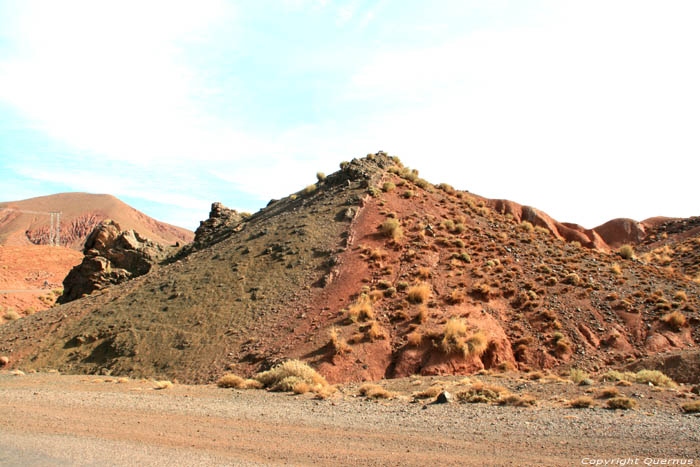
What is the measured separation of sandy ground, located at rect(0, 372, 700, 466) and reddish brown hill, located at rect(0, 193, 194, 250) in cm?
14250

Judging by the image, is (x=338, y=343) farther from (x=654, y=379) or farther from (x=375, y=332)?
(x=654, y=379)

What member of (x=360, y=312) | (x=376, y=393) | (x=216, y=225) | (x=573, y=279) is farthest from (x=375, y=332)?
(x=216, y=225)

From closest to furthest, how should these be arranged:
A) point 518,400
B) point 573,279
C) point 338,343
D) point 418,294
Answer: point 518,400
point 338,343
point 418,294
point 573,279

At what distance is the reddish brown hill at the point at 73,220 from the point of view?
474ft

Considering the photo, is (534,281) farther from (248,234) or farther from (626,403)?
(248,234)

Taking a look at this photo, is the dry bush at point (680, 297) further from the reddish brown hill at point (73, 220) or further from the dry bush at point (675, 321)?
the reddish brown hill at point (73, 220)

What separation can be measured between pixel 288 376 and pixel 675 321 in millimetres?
18779

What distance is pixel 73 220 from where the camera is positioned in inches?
6245

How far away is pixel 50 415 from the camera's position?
12.1 m

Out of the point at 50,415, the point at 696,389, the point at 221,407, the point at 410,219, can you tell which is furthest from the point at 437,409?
the point at 410,219

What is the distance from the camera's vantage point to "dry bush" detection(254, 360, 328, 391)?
16.3 meters

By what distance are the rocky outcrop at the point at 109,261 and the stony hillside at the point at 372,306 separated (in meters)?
3.70

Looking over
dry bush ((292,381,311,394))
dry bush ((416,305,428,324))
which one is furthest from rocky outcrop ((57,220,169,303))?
dry bush ((292,381,311,394))

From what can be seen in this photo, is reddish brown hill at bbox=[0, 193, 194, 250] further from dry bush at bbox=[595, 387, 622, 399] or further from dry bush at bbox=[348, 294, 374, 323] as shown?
dry bush at bbox=[595, 387, 622, 399]
